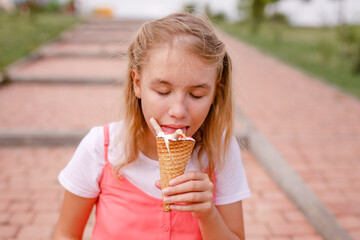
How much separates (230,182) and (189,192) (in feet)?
1.46

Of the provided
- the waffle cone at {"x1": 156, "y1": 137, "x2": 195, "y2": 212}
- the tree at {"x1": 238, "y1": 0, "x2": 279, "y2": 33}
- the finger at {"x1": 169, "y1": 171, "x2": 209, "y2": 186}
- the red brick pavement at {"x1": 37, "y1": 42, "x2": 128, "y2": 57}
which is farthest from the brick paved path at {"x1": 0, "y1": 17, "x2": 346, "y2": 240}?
the tree at {"x1": 238, "y1": 0, "x2": 279, "y2": 33}

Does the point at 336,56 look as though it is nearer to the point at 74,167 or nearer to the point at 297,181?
the point at 297,181

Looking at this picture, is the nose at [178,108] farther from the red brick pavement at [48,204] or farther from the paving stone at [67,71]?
the paving stone at [67,71]

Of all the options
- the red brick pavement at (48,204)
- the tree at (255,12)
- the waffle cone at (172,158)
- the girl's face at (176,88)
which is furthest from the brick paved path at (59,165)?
the tree at (255,12)

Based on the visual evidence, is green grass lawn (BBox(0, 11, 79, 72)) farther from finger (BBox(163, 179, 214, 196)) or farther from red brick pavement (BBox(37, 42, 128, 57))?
finger (BBox(163, 179, 214, 196))

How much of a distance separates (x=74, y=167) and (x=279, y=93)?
7291mm

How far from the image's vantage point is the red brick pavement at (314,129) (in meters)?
3.51

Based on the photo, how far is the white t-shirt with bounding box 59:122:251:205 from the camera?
5.05 feet

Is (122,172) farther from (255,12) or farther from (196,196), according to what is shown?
(255,12)

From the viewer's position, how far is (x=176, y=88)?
133 centimetres

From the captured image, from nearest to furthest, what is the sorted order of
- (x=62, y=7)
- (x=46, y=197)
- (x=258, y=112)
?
(x=46, y=197) < (x=258, y=112) < (x=62, y=7)

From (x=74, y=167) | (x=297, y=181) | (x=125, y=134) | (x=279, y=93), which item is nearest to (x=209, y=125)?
(x=125, y=134)

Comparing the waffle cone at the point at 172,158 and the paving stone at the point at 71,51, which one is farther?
the paving stone at the point at 71,51

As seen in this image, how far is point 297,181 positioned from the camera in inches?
142
